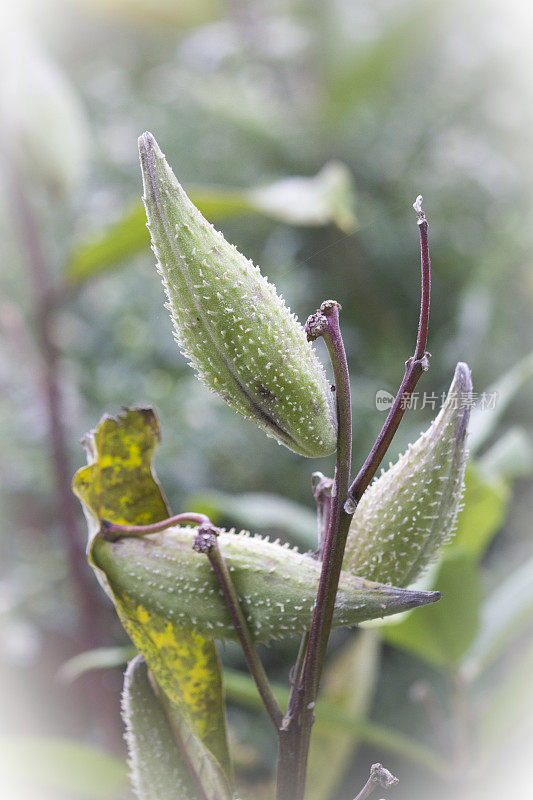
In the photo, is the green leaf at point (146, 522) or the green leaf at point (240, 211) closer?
the green leaf at point (146, 522)

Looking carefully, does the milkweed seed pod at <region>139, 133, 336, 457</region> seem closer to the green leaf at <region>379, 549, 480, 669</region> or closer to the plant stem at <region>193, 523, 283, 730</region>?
the plant stem at <region>193, 523, 283, 730</region>

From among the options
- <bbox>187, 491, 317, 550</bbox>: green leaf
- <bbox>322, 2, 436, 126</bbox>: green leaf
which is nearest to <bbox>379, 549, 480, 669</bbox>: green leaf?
<bbox>187, 491, 317, 550</bbox>: green leaf

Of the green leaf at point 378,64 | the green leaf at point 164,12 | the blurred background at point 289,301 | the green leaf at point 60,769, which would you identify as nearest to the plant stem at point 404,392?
the blurred background at point 289,301

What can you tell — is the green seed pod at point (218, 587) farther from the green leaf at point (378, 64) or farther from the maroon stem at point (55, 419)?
the green leaf at point (378, 64)

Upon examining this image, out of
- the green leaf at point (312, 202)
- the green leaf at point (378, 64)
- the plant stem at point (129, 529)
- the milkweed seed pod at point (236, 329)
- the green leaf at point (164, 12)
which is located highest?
the green leaf at point (164, 12)

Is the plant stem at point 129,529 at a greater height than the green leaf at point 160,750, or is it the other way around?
the plant stem at point 129,529

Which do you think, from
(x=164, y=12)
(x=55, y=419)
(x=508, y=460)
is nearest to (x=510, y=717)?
(x=508, y=460)
